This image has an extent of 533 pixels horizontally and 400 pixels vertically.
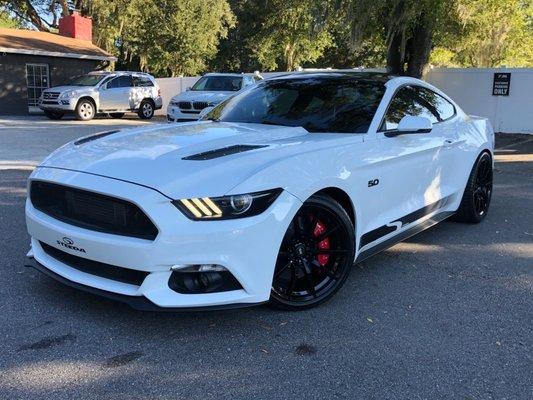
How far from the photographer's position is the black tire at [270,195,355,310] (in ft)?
12.1

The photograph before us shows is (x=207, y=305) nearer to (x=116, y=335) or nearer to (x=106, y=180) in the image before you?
(x=116, y=335)

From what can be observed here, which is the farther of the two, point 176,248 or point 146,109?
point 146,109

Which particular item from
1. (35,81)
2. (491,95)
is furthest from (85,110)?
(491,95)

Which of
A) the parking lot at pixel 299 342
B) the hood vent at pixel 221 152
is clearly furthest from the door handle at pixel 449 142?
the hood vent at pixel 221 152

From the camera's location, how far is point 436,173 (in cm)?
520

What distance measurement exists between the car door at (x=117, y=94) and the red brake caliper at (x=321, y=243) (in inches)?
748

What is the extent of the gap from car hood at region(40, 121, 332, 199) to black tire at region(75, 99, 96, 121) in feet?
56.5

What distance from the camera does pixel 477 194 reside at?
6.26 meters

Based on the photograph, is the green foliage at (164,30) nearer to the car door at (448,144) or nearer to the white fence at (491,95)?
the white fence at (491,95)

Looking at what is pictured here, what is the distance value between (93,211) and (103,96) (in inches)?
750

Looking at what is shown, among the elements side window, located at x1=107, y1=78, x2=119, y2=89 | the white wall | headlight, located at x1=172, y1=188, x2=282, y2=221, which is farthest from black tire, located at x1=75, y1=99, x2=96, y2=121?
headlight, located at x1=172, y1=188, x2=282, y2=221

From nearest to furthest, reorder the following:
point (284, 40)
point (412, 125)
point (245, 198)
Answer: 1. point (245, 198)
2. point (412, 125)
3. point (284, 40)

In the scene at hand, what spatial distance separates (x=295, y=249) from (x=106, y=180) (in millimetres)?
1282

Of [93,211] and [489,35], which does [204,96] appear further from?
[93,211]
